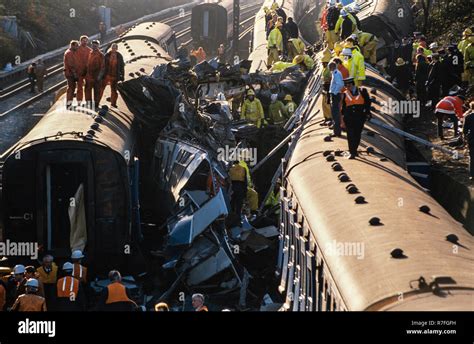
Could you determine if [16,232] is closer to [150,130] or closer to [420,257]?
[150,130]

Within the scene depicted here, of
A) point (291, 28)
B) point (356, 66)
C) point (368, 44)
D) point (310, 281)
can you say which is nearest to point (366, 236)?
point (310, 281)

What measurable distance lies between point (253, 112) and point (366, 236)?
1241cm

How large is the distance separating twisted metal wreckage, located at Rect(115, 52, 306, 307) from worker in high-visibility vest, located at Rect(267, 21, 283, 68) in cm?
320

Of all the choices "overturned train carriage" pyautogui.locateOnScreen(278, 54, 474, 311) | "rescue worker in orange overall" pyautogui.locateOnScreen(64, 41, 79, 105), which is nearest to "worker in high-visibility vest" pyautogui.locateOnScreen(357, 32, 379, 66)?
"overturned train carriage" pyautogui.locateOnScreen(278, 54, 474, 311)

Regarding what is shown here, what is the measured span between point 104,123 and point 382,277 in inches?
380

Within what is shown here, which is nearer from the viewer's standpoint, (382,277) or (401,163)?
(382,277)

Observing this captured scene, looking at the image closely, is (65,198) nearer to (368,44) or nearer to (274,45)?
(368,44)

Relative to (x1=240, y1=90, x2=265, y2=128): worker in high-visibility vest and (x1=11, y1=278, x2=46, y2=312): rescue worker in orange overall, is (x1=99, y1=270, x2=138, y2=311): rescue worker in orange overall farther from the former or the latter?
(x1=240, y1=90, x2=265, y2=128): worker in high-visibility vest

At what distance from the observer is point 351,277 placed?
9.63 metres

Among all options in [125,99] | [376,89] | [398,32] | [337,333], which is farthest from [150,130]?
[337,333]

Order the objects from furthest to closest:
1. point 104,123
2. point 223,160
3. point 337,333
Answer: point 223,160
point 104,123
point 337,333

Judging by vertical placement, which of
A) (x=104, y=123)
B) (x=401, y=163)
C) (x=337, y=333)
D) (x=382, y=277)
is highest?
(x=104, y=123)

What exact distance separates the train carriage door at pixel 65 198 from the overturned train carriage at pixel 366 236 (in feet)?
10.8

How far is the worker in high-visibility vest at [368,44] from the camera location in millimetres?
22438
